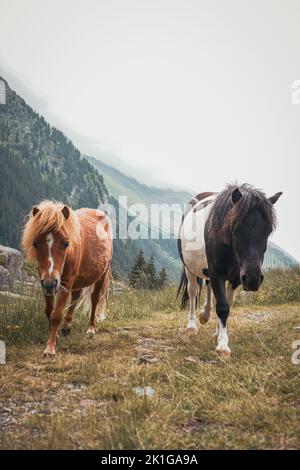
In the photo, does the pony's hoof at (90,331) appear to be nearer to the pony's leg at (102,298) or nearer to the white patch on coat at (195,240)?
the pony's leg at (102,298)

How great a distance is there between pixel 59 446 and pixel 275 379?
89.4 inches

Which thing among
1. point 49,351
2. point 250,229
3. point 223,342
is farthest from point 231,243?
point 49,351

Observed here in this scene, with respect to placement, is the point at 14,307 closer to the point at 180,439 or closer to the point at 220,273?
the point at 220,273

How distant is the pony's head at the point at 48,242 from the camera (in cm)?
557

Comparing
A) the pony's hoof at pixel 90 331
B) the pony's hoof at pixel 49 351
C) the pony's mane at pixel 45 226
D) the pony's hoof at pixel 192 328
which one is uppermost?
the pony's mane at pixel 45 226

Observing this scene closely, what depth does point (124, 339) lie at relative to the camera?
668cm

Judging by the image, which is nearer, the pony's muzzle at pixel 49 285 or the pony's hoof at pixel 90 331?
the pony's muzzle at pixel 49 285

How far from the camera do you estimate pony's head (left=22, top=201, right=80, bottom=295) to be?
5.57m

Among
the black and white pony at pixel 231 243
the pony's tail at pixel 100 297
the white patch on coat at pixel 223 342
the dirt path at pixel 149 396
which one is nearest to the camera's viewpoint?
the dirt path at pixel 149 396

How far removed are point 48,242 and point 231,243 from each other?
2.43 meters

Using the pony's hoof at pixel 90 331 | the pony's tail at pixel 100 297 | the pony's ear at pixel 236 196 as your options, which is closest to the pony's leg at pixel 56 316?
the pony's hoof at pixel 90 331

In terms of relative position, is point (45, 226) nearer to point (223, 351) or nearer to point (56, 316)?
point (56, 316)

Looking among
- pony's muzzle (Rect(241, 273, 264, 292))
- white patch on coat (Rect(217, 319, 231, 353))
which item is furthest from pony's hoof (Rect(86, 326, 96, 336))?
pony's muzzle (Rect(241, 273, 264, 292))
